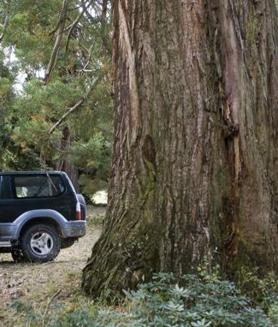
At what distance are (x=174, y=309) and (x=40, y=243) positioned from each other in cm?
707

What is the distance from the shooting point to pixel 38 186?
11.4 m

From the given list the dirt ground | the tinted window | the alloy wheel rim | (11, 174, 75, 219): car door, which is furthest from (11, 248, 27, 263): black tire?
the dirt ground

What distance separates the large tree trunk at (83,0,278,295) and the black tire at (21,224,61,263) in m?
5.28

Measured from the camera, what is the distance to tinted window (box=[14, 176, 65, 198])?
11.3 metres

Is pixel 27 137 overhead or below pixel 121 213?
overhead

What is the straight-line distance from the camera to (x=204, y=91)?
18.1 ft

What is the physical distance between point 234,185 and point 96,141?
8532mm

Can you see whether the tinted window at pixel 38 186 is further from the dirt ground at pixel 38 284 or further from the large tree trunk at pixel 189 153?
the large tree trunk at pixel 189 153

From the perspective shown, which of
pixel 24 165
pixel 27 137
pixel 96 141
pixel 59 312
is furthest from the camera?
pixel 24 165

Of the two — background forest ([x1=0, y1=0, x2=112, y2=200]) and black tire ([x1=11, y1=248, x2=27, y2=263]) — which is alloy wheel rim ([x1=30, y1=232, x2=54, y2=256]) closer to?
black tire ([x1=11, y1=248, x2=27, y2=263])

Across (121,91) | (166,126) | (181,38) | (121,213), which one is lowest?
(121,213)

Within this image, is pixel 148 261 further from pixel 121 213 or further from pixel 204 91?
pixel 204 91

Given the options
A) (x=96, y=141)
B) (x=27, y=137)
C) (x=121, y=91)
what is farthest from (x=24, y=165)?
(x=121, y=91)

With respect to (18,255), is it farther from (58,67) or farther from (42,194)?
(58,67)
